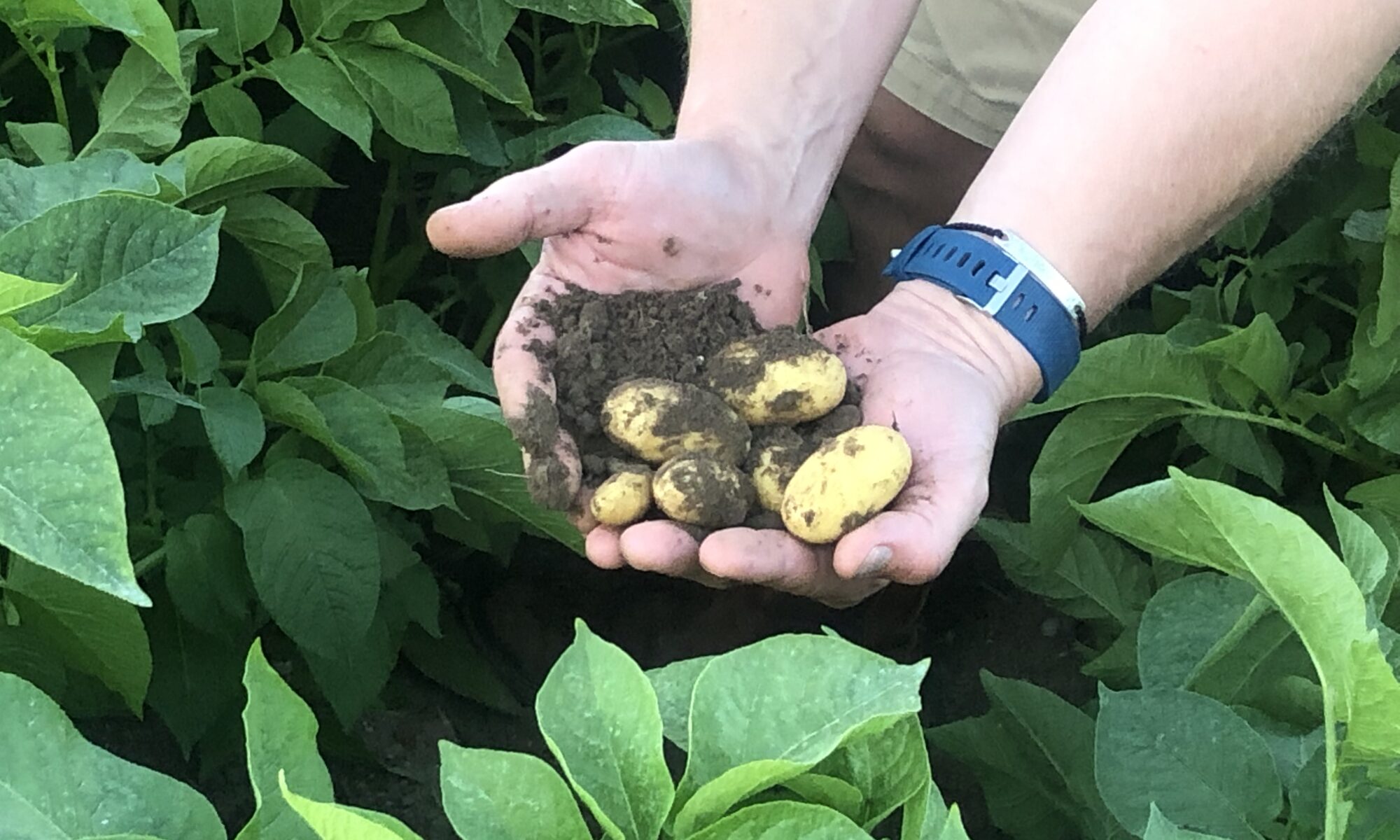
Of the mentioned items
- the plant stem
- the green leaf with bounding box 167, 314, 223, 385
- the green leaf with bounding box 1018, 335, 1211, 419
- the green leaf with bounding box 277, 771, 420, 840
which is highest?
the green leaf with bounding box 277, 771, 420, 840

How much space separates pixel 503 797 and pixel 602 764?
32 mm

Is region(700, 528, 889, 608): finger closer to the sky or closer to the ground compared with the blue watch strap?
closer to the ground

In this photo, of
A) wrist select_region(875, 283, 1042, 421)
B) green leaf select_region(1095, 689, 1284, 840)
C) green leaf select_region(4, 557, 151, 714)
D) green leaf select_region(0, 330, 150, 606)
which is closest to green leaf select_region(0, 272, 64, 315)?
green leaf select_region(0, 330, 150, 606)

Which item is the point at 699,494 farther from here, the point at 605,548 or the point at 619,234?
the point at 619,234

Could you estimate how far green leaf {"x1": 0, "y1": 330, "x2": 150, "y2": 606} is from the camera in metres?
0.40

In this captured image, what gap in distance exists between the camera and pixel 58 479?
0.41 meters

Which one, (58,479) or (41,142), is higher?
(58,479)

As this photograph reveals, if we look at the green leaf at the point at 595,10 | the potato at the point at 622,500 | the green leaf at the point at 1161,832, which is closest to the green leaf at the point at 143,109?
the green leaf at the point at 595,10

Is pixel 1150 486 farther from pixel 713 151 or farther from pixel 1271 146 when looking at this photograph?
pixel 713 151

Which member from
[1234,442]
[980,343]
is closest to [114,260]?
[980,343]

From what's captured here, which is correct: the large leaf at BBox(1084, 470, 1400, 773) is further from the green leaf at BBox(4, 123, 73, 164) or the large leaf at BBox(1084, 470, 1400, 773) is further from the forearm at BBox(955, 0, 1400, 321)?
the green leaf at BBox(4, 123, 73, 164)

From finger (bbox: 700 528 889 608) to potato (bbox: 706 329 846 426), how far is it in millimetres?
109

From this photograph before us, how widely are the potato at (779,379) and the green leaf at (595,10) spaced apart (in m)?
0.23

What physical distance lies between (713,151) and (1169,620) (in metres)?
0.48
